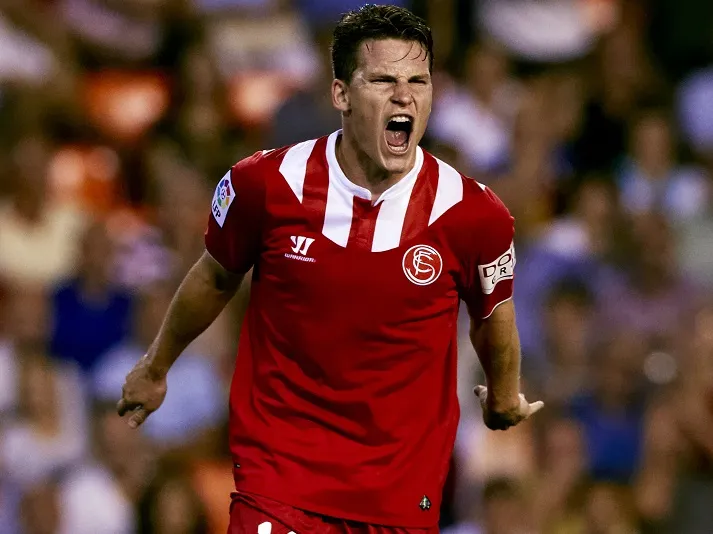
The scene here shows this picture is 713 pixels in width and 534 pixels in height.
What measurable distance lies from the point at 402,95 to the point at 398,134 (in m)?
0.15


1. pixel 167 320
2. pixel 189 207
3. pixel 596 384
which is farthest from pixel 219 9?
pixel 167 320

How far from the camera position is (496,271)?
4828 mm

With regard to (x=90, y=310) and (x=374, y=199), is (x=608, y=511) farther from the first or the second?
(x=374, y=199)

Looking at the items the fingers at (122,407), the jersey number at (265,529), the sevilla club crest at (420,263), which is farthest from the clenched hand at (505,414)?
the fingers at (122,407)

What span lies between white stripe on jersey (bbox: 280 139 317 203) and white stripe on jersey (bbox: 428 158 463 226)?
434 mm

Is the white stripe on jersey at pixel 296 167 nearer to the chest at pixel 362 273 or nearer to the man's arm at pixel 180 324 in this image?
the chest at pixel 362 273

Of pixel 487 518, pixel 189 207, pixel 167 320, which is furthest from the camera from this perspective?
pixel 189 207

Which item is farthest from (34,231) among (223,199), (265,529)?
(265,529)

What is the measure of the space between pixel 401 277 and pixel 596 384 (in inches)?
154

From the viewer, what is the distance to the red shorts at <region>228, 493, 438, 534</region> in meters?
4.71

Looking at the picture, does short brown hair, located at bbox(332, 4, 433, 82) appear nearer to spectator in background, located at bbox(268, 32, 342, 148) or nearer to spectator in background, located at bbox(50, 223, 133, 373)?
spectator in background, located at bbox(268, 32, 342, 148)

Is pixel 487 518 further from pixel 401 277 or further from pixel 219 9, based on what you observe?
pixel 219 9

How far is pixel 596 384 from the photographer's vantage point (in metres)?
8.41

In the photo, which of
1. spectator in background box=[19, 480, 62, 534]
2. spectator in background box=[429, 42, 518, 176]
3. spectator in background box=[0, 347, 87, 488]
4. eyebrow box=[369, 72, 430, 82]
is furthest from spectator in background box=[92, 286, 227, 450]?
eyebrow box=[369, 72, 430, 82]
